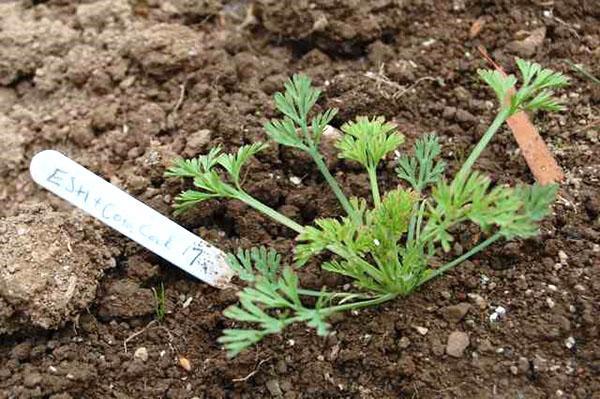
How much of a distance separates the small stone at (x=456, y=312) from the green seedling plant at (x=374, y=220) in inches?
3.7

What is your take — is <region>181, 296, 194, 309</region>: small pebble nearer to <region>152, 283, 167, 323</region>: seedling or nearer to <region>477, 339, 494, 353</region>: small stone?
<region>152, 283, 167, 323</region>: seedling

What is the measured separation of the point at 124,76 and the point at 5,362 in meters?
0.96

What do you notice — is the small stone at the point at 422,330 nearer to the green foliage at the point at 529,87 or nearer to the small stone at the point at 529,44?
the green foliage at the point at 529,87

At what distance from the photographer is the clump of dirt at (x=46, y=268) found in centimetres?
219

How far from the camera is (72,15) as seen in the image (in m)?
2.95

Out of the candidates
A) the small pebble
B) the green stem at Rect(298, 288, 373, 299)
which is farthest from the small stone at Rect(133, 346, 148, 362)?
the green stem at Rect(298, 288, 373, 299)

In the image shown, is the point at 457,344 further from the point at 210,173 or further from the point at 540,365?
the point at 210,173

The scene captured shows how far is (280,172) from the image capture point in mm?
2451

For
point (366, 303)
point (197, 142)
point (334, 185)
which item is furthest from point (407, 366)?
point (197, 142)

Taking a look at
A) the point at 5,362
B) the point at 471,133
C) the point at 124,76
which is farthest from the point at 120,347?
the point at 471,133

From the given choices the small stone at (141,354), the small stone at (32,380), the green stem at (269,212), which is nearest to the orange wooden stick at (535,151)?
the green stem at (269,212)

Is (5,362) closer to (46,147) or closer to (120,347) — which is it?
(120,347)

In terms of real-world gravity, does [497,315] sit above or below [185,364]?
above

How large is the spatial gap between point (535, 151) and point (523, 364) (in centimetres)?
64
